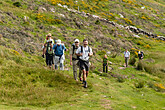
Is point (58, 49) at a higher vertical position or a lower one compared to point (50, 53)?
higher

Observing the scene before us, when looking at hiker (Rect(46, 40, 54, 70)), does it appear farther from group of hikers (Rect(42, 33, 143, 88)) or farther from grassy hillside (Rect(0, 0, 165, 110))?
grassy hillside (Rect(0, 0, 165, 110))

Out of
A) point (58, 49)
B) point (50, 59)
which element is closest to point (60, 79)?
point (58, 49)

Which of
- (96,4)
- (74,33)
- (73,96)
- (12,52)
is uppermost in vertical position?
(96,4)

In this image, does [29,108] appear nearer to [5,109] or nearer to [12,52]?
[5,109]

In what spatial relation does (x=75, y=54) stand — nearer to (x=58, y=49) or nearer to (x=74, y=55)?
(x=74, y=55)

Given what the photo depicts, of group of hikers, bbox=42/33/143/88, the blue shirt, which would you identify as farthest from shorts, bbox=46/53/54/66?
the blue shirt

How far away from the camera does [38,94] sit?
5789mm

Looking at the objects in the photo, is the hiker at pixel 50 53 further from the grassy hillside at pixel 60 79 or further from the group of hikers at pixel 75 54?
the grassy hillside at pixel 60 79

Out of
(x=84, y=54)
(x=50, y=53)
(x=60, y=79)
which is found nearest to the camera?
(x=84, y=54)

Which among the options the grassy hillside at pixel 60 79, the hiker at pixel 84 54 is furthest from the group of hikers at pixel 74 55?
the grassy hillside at pixel 60 79

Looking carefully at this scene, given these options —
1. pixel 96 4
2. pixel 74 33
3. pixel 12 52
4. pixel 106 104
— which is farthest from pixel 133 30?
pixel 106 104

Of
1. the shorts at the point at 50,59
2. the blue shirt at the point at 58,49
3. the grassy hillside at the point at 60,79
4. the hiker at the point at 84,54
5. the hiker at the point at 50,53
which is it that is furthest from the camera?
the shorts at the point at 50,59

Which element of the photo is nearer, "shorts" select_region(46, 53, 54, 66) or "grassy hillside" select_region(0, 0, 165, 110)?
"grassy hillside" select_region(0, 0, 165, 110)

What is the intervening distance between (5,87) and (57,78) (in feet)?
7.93
